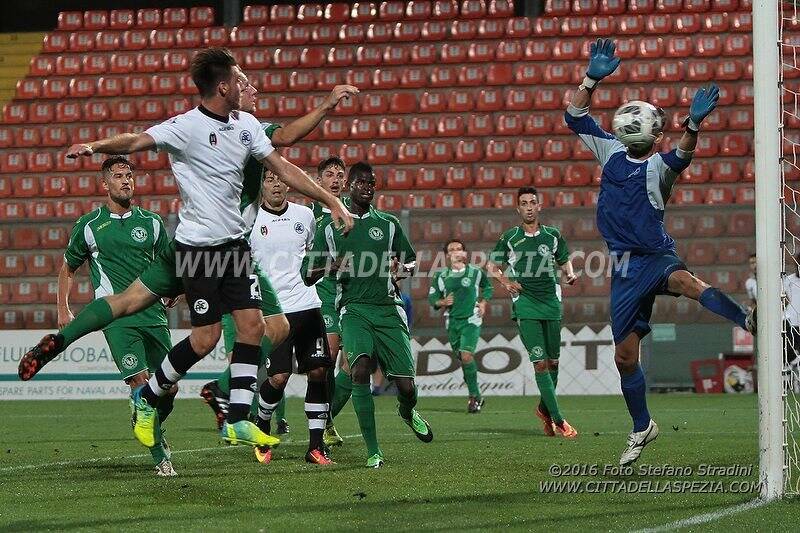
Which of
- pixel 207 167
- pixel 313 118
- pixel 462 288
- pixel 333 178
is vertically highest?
pixel 313 118

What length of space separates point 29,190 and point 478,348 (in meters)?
10.4

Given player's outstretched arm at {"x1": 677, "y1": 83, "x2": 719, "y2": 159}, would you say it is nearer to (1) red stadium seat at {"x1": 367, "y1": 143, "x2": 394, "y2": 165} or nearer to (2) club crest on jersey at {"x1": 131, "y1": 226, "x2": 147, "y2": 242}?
(2) club crest on jersey at {"x1": 131, "y1": 226, "x2": 147, "y2": 242}

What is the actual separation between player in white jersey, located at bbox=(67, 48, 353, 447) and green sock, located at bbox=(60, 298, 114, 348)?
1.76 ft

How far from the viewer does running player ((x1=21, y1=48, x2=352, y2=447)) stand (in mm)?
6742

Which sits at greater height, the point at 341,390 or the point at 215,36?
the point at 215,36

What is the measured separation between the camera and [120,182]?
28.6 feet

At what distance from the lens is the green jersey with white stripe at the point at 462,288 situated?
1719 centimetres

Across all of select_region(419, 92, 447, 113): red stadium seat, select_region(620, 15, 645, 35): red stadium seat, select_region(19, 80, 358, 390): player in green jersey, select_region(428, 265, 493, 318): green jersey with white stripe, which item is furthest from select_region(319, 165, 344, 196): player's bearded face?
select_region(620, 15, 645, 35): red stadium seat

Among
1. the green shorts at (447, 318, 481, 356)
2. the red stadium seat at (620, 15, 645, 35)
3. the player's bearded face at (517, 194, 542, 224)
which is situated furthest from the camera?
the red stadium seat at (620, 15, 645, 35)

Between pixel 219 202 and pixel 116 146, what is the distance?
0.68 m

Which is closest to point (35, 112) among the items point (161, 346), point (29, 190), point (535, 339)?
point (29, 190)

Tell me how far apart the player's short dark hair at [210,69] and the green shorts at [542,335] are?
5938 mm

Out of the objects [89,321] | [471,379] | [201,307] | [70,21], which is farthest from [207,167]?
[70,21]

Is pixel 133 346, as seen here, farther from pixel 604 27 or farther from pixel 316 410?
pixel 604 27
